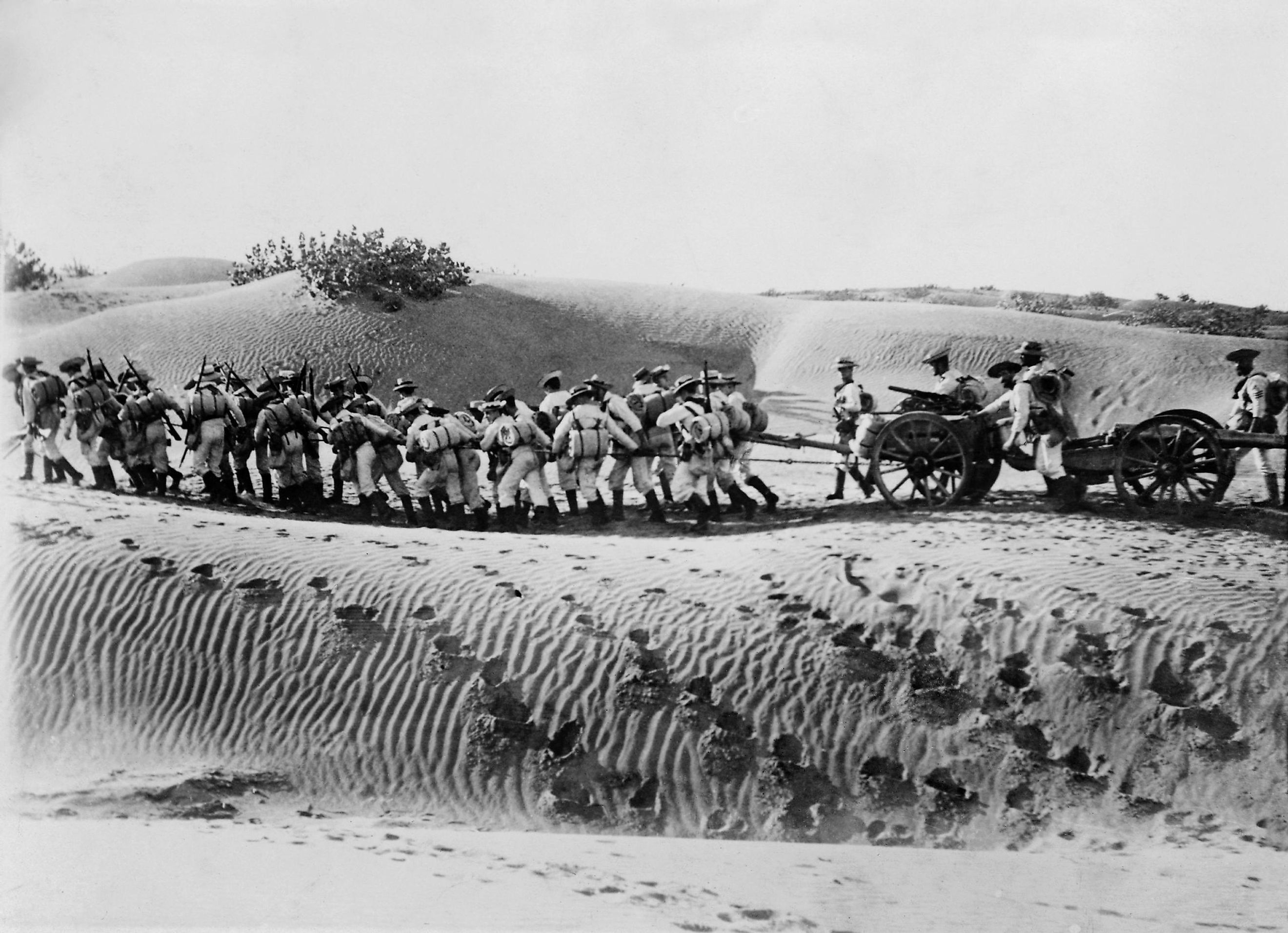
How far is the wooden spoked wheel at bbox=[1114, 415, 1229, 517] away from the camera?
37.1ft

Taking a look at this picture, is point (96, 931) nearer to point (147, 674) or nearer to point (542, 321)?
point (147, 674)

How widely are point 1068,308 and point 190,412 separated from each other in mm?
17907

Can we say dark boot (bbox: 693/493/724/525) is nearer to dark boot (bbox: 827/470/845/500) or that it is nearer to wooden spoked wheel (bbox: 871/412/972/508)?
dark boot (bbox: 827/470/845/500)

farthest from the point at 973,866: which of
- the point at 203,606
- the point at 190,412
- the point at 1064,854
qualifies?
the point at 190,412

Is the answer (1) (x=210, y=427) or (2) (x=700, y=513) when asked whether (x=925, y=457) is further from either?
(1) (x=210, y=427)

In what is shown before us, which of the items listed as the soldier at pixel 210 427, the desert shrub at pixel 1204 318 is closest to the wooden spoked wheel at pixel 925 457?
the desert shrub at pixel 1204 318

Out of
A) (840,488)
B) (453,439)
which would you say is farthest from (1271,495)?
(453,439)

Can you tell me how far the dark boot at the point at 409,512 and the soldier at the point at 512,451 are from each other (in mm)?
995

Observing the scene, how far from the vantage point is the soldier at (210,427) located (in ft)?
43.8

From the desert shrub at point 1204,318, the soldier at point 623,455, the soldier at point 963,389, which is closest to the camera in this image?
the soldier at point 963,389

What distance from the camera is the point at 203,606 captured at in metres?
9.93

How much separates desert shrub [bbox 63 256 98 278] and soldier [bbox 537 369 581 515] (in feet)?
18.3

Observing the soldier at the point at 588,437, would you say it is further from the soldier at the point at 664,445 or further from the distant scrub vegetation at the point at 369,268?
the distant scrub vegetation at the point at 369,268

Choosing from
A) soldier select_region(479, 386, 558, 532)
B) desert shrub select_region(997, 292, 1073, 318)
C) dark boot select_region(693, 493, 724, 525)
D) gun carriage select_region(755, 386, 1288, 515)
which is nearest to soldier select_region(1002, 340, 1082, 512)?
gun carriage select_region(755, 386, 1288, 515)
